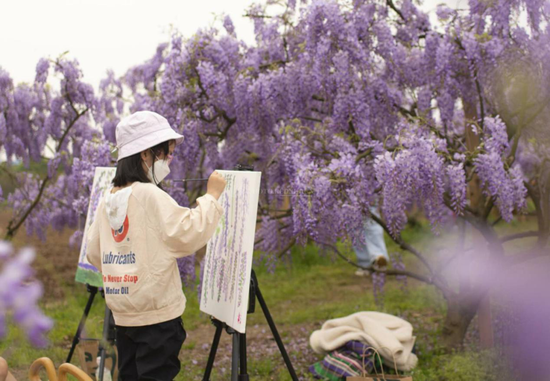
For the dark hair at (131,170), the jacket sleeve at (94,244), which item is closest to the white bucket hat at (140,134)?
the dark hair at (131,170)

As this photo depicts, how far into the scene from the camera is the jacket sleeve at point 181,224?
2.19m

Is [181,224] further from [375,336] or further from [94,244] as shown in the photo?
[375,336]

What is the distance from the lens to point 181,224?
7.17 ft

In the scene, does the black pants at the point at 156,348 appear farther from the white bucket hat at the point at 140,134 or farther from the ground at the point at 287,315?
the white bucket hat at the point at 140,134

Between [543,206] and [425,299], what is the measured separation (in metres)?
2.31

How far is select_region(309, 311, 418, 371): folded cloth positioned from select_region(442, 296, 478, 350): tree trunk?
388 millimetres

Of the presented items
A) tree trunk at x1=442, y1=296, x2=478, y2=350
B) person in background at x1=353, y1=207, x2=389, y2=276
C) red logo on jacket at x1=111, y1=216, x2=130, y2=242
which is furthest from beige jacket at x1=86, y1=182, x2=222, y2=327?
person in background at x1=353, y1=207, x2=389, y2=276

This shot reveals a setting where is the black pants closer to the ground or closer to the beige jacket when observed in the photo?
the beige jacket

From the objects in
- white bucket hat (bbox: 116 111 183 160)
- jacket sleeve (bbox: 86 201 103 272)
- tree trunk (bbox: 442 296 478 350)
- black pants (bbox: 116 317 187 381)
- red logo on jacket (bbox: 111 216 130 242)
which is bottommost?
tree trunk (bbox: 442 296 478 350)

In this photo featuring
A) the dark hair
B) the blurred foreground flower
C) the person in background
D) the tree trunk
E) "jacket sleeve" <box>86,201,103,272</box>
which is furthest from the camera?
the person in background

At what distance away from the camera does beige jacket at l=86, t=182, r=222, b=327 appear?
2207 mm

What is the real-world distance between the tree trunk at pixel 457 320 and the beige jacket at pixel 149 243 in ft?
8.28

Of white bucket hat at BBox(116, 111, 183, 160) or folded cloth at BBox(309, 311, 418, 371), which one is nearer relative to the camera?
white bucket hat at BBox(116, 111, 183, 160)

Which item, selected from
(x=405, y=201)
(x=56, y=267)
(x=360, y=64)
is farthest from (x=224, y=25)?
(x=56, y=267)
